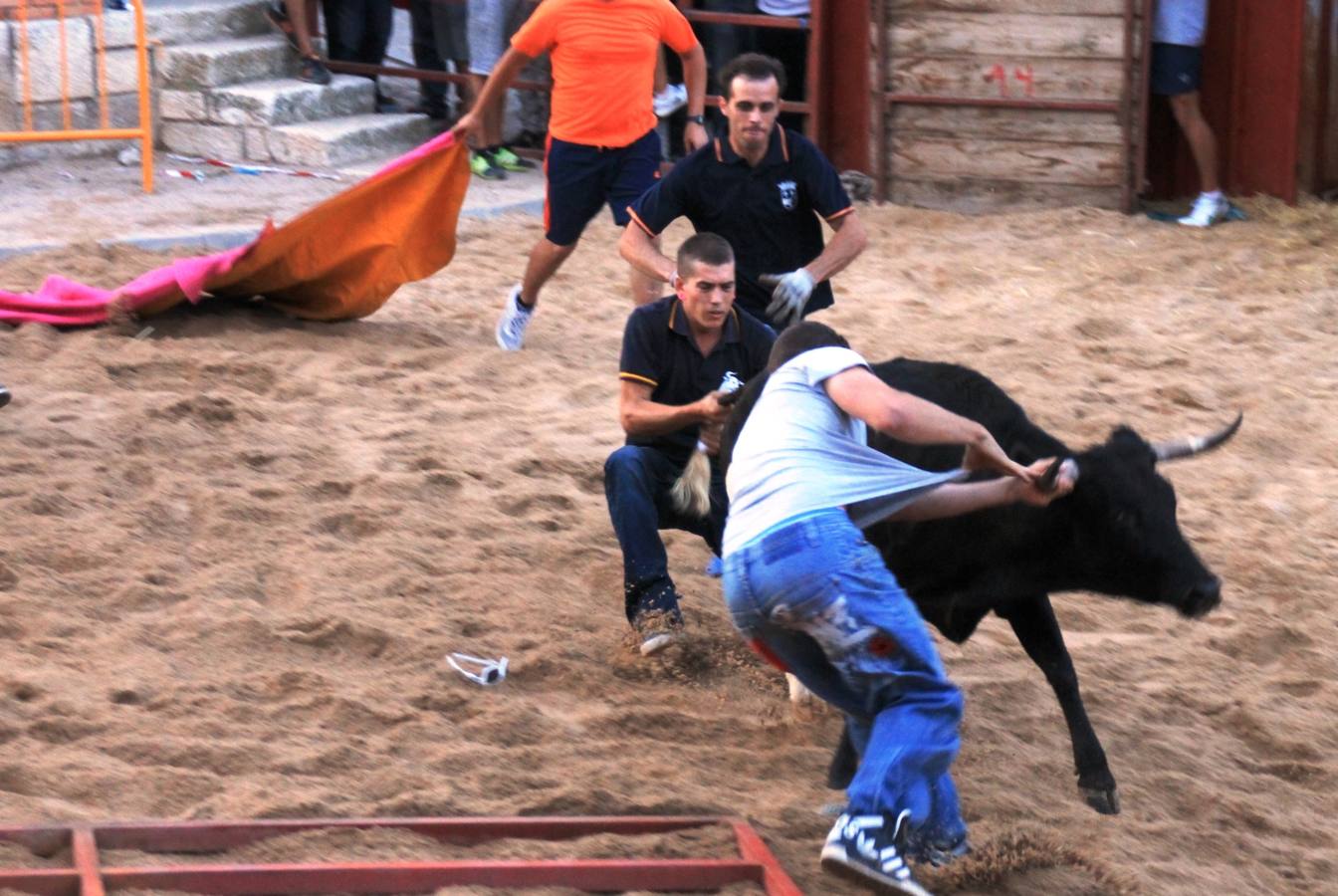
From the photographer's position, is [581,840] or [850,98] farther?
[850,98]

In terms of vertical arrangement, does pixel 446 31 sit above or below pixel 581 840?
above

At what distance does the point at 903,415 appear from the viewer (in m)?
3.98

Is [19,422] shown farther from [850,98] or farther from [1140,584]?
[850,98]

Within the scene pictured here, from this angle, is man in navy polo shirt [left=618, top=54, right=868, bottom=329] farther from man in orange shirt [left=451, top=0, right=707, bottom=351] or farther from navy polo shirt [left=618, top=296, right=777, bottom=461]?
man in orange shirt [left=451, top=0, right=707, bottom=351]

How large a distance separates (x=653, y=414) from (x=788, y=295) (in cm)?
97

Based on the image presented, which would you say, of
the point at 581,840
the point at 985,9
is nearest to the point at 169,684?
the point at 581,840

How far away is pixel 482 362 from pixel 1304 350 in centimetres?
402

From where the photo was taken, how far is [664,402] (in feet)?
18.7

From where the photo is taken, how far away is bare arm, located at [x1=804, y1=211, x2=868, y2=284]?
6434 millimetres

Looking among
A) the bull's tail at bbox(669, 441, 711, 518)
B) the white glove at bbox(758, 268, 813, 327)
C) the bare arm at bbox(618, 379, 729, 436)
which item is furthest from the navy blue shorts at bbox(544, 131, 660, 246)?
the bull's tail at bbox(669, 441, 711, 518)

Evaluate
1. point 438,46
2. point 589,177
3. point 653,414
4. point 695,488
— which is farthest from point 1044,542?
point 438,46

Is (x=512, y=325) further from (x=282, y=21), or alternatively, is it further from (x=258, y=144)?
(x=282, y=21)

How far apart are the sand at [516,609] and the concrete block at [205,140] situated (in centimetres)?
299

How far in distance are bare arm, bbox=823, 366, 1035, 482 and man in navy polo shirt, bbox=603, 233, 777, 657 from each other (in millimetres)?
1328
